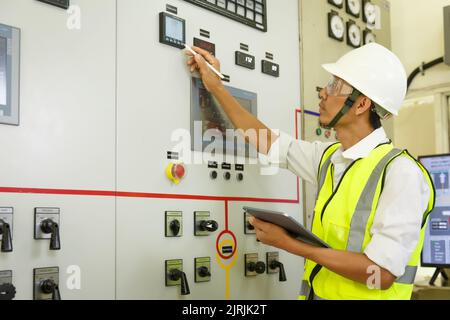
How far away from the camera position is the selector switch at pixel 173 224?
190 cm

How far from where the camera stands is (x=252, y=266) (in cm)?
220

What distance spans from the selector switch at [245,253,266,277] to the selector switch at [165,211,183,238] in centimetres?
39

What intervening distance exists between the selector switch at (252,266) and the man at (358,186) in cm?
33

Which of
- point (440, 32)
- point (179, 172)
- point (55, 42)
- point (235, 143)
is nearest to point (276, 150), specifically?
point (235, 143)

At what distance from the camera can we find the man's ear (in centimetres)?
190

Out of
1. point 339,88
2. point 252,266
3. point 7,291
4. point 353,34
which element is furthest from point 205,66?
point 353,34

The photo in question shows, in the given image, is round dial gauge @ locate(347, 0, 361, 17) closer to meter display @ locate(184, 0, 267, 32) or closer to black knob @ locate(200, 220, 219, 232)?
meter display @ locate(184, 0, 267, 32)

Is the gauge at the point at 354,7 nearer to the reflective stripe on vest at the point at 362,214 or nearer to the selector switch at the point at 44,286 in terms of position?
the reflective stripe on vest at the point at 362,214

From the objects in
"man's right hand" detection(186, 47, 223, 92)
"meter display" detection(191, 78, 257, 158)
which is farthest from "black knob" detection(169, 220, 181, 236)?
"man's right hand" detection(186, 47, 223, 92)

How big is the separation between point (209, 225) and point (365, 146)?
0.63m

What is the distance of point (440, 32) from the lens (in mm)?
3516

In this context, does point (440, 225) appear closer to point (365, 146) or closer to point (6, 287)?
point (365, 146)

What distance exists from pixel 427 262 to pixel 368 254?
5.22 ft
